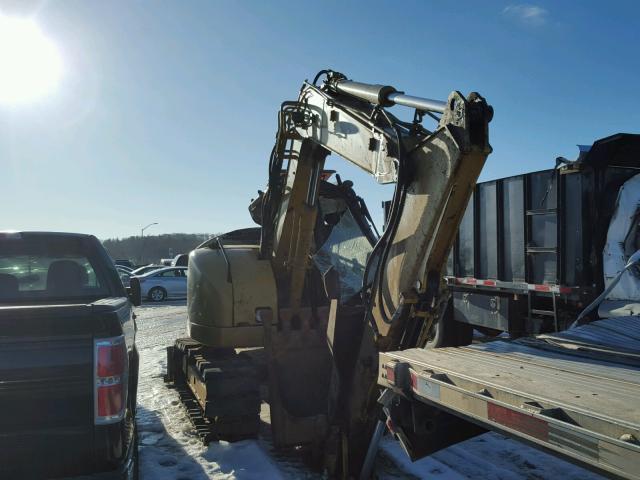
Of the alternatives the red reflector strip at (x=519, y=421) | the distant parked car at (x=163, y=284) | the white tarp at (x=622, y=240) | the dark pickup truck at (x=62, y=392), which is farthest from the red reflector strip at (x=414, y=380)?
the distant parked car at (x=163, y=284)

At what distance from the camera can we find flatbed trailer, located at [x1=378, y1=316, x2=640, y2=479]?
7.00 ft

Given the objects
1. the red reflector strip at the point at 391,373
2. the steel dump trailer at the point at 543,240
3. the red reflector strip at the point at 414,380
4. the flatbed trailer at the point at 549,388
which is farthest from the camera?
the steel dump trailer at the point at 543,240

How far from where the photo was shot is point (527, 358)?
3492mm

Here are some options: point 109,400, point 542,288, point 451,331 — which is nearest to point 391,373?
point 109,400

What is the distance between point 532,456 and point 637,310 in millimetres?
2471

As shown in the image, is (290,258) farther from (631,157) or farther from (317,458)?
(631,157)

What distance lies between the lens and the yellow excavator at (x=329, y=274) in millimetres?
4008

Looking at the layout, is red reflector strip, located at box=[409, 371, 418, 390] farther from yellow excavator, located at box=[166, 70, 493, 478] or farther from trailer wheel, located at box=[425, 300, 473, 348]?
trailer wheel, located at box=[425, 300, 473, 348]

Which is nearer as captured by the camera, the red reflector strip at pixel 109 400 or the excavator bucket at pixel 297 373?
the red reflector strip at pixel 109 400

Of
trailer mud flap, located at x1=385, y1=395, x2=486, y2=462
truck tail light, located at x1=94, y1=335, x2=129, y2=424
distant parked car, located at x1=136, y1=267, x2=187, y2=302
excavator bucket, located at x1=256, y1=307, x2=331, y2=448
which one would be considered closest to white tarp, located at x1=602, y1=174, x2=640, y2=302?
excavator bucket, located at x1=256, y1=307, x2=331, y2=448

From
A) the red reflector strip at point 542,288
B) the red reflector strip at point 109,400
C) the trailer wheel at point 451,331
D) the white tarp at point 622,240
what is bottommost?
the trailer wheel at point 451,331

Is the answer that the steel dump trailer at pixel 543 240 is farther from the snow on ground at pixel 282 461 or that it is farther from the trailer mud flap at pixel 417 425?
the trailer mud flap at pixel 417 425

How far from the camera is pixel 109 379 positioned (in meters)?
2.95

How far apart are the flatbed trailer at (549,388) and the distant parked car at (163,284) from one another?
68.7 feet
